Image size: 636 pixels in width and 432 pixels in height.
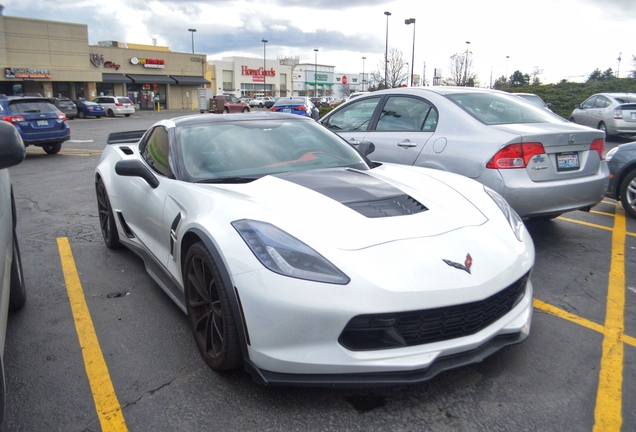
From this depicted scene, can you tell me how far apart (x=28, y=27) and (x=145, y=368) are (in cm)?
4707

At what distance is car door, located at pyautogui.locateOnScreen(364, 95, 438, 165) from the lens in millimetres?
5461

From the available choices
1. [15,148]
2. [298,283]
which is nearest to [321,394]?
[298,283]

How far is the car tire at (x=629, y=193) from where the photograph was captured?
629cm

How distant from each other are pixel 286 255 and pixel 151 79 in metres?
55.8

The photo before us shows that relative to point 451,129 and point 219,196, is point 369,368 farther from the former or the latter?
point 451,129

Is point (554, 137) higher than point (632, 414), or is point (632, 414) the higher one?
point (554, 137)

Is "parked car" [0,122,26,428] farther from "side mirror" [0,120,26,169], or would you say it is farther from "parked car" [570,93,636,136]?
"parked car" [570,93,636,136]

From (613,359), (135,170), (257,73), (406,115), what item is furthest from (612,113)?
(257,73)

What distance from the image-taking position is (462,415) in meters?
2.44

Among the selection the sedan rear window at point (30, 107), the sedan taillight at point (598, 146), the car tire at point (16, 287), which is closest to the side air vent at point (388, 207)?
the car tire at point (16, 287)

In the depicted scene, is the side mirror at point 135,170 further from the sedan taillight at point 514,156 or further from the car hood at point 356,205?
the sedan taillight at point 514,156

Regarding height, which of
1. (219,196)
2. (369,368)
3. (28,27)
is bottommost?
(369,368)

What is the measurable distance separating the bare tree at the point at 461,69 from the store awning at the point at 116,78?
1219 inches

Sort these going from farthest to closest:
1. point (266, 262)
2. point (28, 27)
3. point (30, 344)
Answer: point (28, 27), point (30, 344), point (266, 262)
